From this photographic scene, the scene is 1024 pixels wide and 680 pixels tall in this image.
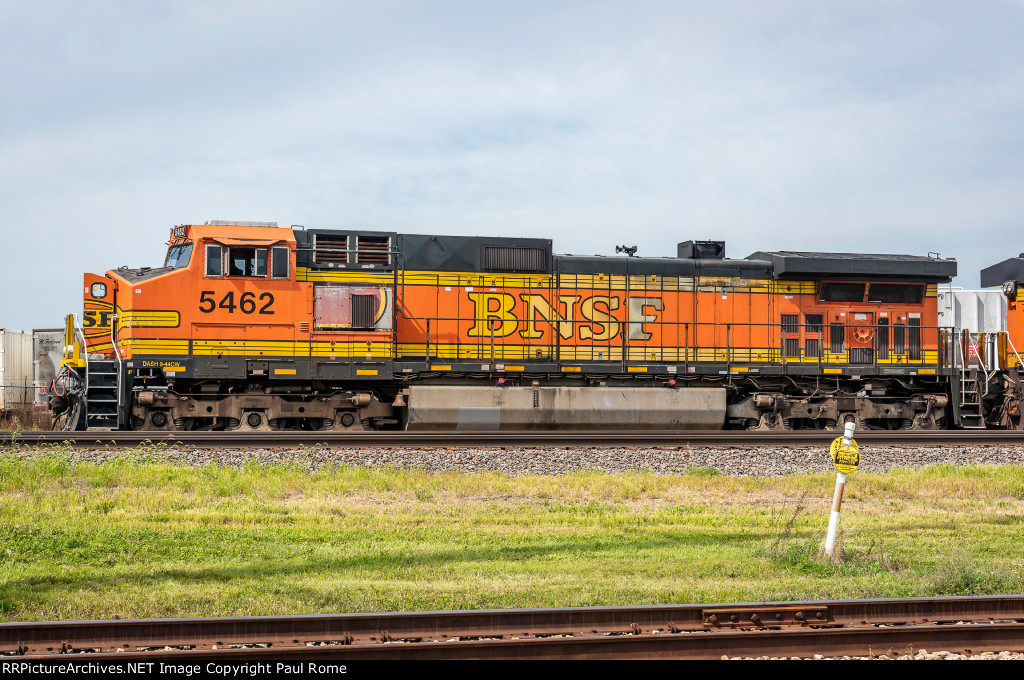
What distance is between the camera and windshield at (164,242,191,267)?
592 inches

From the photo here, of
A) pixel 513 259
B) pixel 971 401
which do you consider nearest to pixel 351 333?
pixel 513 259

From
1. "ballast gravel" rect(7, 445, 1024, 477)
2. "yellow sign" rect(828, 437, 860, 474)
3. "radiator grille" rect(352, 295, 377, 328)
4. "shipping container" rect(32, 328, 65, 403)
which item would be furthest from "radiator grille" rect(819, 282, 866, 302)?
"shipping container" rect(32, 328, 65, 403)

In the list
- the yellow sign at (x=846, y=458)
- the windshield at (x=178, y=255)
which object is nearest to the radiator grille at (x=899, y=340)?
the yellow sign at (x=846, y=458)

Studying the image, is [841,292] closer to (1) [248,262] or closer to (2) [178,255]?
(1) [248,262]

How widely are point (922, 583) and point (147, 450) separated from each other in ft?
33.2

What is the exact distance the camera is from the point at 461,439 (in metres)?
13.7

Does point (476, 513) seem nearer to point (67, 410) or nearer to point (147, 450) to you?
point (147, 450)

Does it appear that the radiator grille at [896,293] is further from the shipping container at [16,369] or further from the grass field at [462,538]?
the shipping container at [16,369]

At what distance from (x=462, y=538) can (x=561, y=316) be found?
9.69 meters

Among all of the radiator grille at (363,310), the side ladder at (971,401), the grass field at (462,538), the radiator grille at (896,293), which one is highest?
the radiator grille at (896,293)

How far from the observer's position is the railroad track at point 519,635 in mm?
4453

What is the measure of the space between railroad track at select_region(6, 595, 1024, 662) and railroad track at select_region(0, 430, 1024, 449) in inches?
327

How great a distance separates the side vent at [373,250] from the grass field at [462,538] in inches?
224
